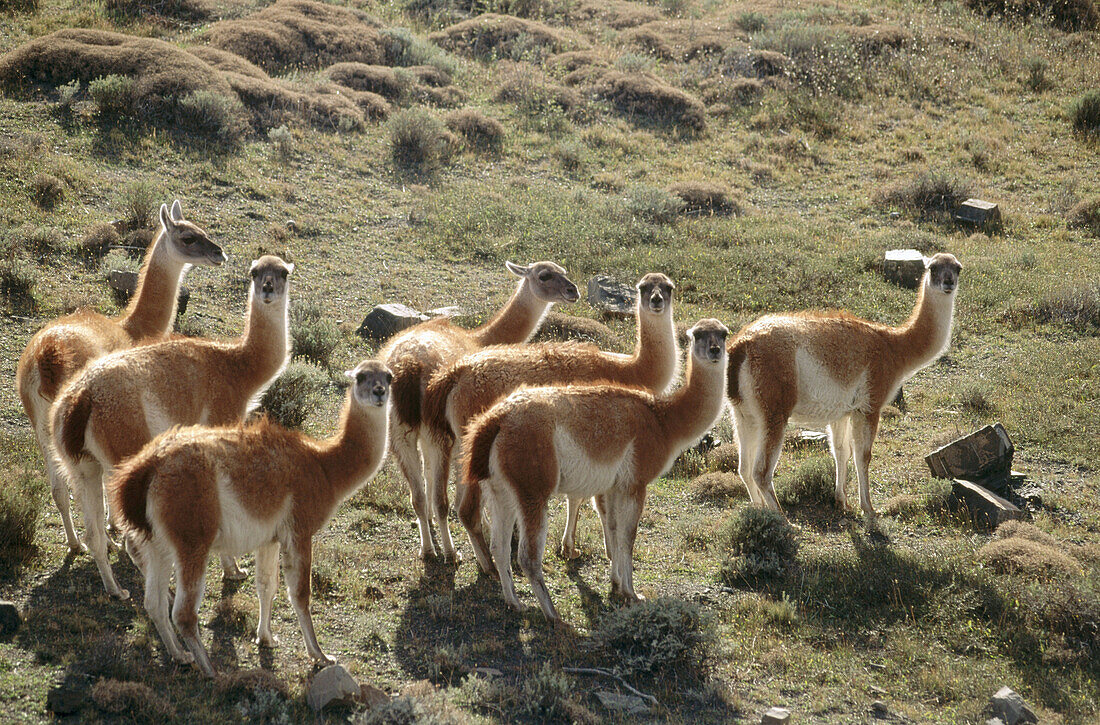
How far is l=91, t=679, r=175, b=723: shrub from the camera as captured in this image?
569 centimetres

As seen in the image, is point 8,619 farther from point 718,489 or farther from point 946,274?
point 946,274

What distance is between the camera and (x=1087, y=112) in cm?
2336

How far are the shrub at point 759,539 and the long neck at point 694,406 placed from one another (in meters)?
1.18

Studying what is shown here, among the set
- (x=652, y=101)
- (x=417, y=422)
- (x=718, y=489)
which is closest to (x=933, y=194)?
(x=652, y=101)

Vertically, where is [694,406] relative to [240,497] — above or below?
above

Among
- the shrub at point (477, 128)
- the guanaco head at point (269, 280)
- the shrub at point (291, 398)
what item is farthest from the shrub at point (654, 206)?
the guanaco head at point (269, 280)

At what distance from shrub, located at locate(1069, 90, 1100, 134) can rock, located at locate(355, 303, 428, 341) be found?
1897 cm

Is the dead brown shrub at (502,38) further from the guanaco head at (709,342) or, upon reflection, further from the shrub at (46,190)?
the guanaco head at (709,342)

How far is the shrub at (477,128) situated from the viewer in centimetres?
2220

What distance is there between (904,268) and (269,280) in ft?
39.1

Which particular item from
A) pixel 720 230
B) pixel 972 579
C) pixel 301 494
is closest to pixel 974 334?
pixel 720 230

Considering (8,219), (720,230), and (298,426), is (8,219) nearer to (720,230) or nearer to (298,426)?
(298,426)

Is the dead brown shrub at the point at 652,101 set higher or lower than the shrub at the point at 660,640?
higher

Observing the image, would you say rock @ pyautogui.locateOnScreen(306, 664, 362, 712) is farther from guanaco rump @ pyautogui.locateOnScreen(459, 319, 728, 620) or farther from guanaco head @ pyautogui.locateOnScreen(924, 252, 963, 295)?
guanaco head @ pyautogui.locateOnScreen(924, 252, 963, 295)
